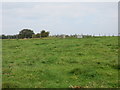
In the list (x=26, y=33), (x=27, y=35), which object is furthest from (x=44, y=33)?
(x=26, y=33)

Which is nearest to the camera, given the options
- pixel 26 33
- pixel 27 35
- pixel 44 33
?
pixel 44 33

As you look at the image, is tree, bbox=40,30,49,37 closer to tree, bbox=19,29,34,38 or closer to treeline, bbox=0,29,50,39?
treeline, bbox=0,29,50,39

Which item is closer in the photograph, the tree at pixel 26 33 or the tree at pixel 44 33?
the tree at pixel 44 33

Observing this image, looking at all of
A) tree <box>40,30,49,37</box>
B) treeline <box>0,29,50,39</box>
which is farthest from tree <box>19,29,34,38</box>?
tree <box>40,30,49,37</box>

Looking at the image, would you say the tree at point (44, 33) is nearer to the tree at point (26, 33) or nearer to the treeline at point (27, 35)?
the treeline at point (27, 35)

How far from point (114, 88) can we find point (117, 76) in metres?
2.38

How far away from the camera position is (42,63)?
16.5 metres

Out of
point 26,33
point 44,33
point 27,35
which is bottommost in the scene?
point 27,35

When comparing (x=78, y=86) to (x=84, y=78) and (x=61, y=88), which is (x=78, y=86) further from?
(x=84, y=78)

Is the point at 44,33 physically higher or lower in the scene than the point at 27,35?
higher

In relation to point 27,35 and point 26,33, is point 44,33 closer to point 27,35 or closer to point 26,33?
point 27,35

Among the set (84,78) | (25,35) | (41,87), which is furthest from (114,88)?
(25,35)

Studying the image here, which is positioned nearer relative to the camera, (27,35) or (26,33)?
(27,35)

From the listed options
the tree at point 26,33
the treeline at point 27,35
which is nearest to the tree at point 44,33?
the treeline at point 27,35
